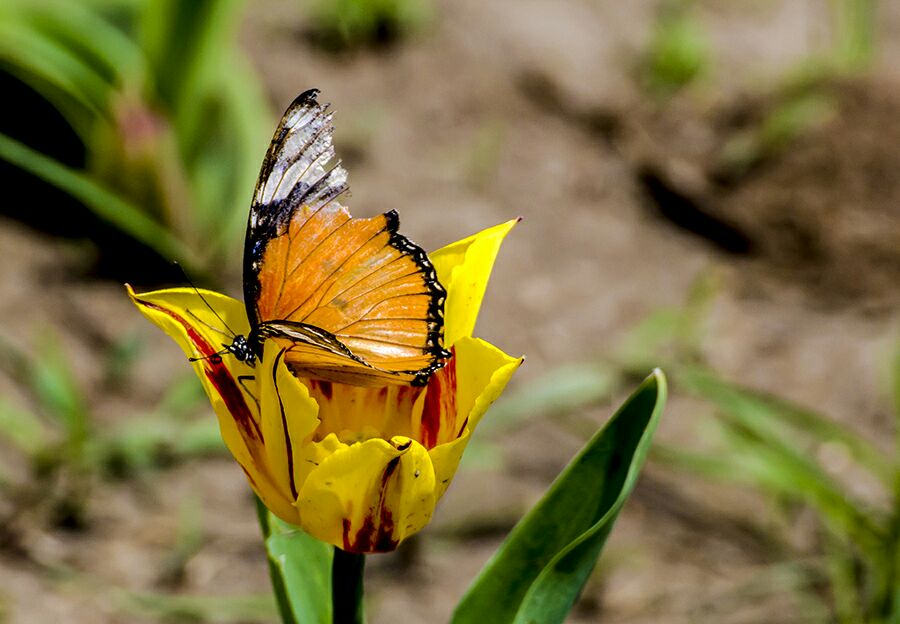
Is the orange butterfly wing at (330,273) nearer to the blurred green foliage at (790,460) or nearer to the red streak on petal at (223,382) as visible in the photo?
the red streak on petal at (223,382)

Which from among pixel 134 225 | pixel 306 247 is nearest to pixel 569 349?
pixel 134 225

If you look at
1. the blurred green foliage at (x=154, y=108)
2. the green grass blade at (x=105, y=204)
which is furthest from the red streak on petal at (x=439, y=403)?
the blurred green foliage at (x=154, y=108)

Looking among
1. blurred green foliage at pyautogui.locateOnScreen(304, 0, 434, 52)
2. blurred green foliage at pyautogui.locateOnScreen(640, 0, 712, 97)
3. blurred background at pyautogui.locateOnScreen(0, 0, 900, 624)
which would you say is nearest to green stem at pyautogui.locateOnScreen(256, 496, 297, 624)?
blurred background at pyautogui.locateOnScreen(0, 0, 900, 624)

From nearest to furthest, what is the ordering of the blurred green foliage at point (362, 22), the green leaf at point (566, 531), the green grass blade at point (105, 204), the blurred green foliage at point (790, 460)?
the green leaf at point (566, 531)
the blurred green foliage at point (790, 460)
the green grass blade at point (105, 204)
the blurred green foliage at point (362, 22)

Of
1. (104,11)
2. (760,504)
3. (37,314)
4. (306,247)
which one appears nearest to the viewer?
(306,247)

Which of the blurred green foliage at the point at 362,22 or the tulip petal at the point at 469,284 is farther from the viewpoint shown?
the blurred green foliage at the point at 362,22

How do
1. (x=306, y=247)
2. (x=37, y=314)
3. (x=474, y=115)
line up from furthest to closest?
(x=474, y=115) → (x=37, y=314) → (x=306, y=247)

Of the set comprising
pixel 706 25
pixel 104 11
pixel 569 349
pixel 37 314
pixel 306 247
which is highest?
pixel 706 25

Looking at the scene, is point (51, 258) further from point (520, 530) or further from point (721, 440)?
point (520, 530)
